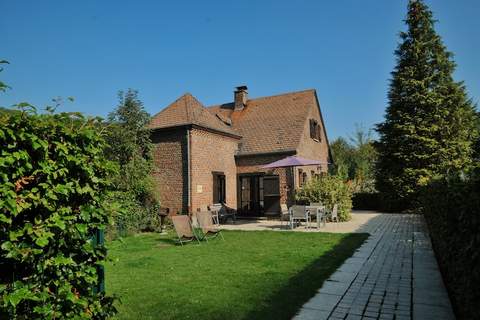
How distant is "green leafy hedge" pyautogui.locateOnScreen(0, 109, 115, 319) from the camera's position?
2334 millimetres

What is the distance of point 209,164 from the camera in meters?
16.0

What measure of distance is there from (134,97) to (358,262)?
37.0 feet

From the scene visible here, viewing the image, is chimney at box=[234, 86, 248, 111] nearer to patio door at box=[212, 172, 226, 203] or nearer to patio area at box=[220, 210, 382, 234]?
patio door at box=[212, 172, 226, 203]

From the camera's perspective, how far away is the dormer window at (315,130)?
2058 centimetres

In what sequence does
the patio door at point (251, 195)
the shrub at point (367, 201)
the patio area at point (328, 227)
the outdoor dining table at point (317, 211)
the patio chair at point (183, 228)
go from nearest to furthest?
the patio chair at point (183, 228), the patio area at point (328, 227), the outdoor dining table at point (317, 211), the patio door at point (251, 195), the shrub at point (367, 201)

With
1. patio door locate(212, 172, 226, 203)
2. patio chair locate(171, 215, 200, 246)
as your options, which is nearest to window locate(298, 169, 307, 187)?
patio door locate(212, 172, 226, 203)

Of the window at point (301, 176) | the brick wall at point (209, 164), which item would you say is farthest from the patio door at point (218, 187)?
the window at point (301, 176)

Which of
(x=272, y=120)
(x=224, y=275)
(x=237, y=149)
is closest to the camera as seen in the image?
(x=224, y=275)

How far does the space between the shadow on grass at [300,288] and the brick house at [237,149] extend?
27.4ft

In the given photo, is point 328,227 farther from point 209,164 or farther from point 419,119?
point 419,119

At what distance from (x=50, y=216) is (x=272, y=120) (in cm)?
1817

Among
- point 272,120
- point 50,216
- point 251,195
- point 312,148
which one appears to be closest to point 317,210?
point 251,195

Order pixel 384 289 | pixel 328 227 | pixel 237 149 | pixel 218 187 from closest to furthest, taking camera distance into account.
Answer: pixel 384 289, pixel 328 227, pixel 218 187, pixel 237 149

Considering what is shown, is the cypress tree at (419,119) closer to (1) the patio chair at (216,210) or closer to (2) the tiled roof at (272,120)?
(2) the tiled roof at (272,120)
